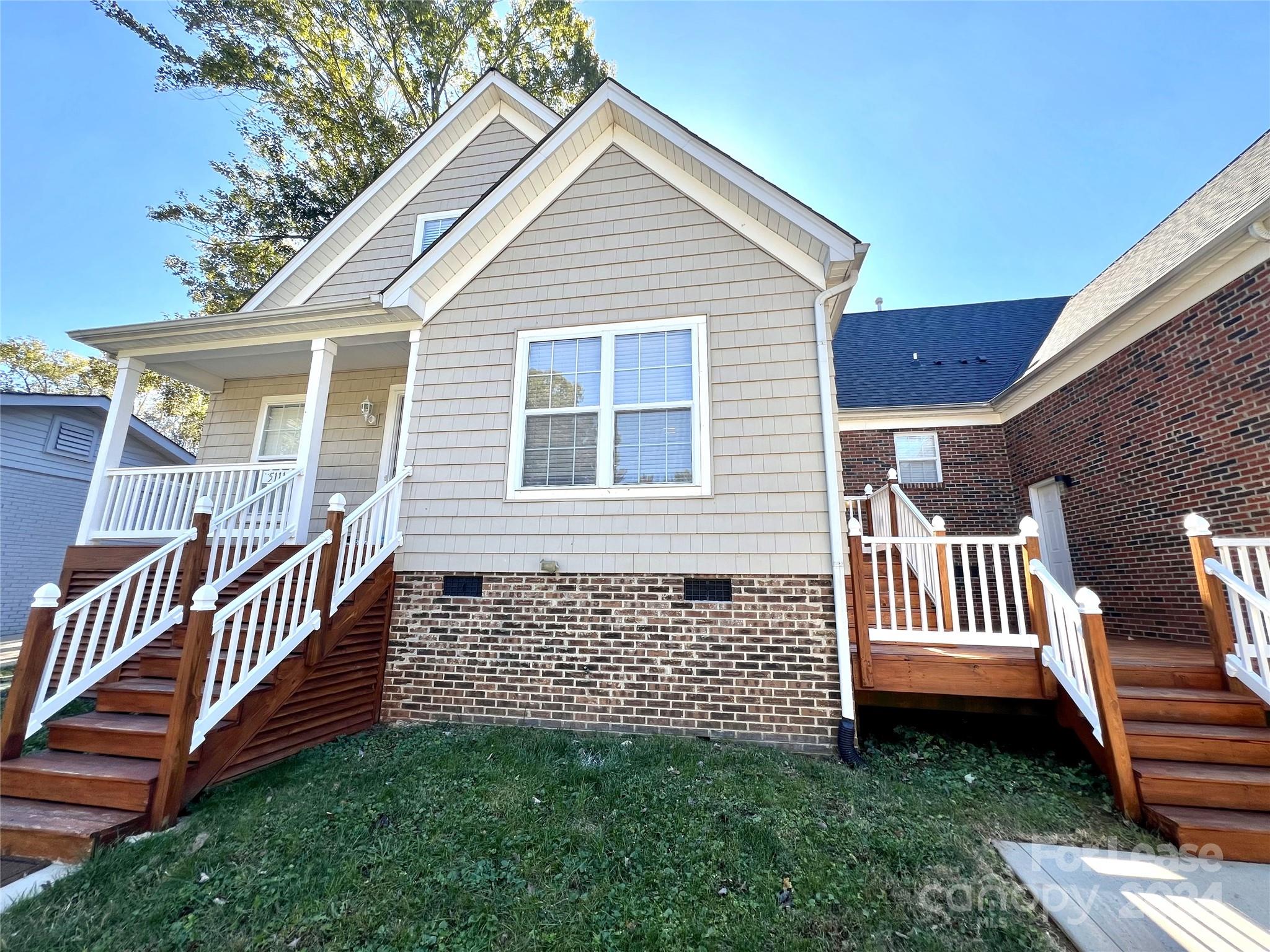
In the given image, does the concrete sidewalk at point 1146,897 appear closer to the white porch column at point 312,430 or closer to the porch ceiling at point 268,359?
the white porch column at point 312,430

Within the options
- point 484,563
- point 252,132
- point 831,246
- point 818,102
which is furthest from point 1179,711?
point 252,132

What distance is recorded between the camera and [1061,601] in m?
3.79

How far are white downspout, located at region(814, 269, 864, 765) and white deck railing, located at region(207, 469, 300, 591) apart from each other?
5134mm

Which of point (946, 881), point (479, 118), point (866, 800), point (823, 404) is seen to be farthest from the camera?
point (479, 118)

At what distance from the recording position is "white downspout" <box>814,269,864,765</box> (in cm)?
414

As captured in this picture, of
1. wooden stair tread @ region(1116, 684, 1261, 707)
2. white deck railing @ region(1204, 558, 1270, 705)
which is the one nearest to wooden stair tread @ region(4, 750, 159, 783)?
wooden stair tread @ region(1116, 684, 1261, 707)

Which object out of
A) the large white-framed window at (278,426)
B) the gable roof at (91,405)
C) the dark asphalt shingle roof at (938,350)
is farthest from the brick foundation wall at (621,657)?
the gable roof at (91,405)

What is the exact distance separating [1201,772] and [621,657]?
4.01 m

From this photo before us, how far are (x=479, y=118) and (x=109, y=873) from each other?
9356mm

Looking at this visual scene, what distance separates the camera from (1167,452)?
5.95 meters

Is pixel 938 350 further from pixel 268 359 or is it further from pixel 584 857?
pixel 268 359

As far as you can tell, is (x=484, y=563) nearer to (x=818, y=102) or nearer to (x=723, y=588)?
(x=723, y=588)

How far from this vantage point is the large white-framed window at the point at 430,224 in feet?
25.9

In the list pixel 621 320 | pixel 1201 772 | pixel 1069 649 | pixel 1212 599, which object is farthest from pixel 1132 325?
pixel 621 320
